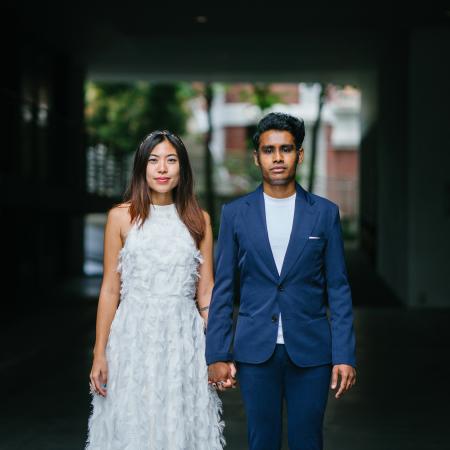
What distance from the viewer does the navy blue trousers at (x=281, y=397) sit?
13.3 ft

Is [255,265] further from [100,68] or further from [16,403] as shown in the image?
[100,68]

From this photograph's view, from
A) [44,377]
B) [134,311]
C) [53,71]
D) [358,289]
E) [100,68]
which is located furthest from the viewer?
[100,68]

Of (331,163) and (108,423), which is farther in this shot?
(331,163)

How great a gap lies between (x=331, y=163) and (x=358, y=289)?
103ft

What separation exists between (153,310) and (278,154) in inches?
37.7

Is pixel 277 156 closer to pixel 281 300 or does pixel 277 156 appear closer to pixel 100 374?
pixel 281 300

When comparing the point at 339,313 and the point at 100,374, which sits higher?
the point at 339,313

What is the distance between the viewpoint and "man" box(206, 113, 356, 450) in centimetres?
401

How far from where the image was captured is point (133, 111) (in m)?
37.4

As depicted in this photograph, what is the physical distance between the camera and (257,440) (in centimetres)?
411

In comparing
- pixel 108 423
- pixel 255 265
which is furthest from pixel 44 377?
pixel 255 265

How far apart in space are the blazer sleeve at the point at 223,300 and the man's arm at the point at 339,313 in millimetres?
413

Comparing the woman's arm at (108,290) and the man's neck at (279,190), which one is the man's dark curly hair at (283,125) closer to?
the man's neck at (279,190)

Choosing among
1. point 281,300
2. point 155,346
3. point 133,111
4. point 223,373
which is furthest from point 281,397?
point 133,111
